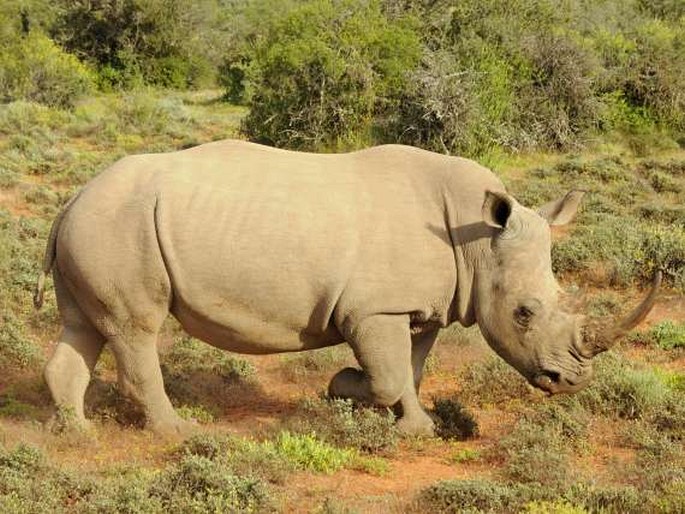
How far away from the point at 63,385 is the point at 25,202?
32.5 ft

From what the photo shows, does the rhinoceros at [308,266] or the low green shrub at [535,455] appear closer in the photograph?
the low green shrub at [535,455]

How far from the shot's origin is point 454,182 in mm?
6820

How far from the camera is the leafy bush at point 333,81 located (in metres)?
20.3

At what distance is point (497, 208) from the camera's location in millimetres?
6605

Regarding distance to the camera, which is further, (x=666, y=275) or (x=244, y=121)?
(x=244, y=121)

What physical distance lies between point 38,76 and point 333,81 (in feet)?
38.4

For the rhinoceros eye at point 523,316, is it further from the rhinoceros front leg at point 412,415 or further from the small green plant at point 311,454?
the small green plant at point 311,454

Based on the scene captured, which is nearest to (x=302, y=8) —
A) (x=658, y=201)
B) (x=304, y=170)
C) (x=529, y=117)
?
(x=529, y=117)

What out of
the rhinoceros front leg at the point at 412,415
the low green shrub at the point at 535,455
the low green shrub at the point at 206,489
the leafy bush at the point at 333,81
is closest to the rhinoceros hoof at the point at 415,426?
the rhinoceros front leg at the point at 412,415

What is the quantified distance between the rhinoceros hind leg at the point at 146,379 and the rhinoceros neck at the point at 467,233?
6.83ft

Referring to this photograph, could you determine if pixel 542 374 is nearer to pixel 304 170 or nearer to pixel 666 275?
pixel 304 170

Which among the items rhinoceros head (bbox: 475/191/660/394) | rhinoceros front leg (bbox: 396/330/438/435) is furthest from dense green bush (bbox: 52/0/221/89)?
rhinoceros head (bbox: 475/191/660/394)

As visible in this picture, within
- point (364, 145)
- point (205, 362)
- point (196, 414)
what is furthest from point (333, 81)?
point (196, 414)

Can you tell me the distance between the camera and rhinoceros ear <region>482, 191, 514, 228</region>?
6.47 metres
